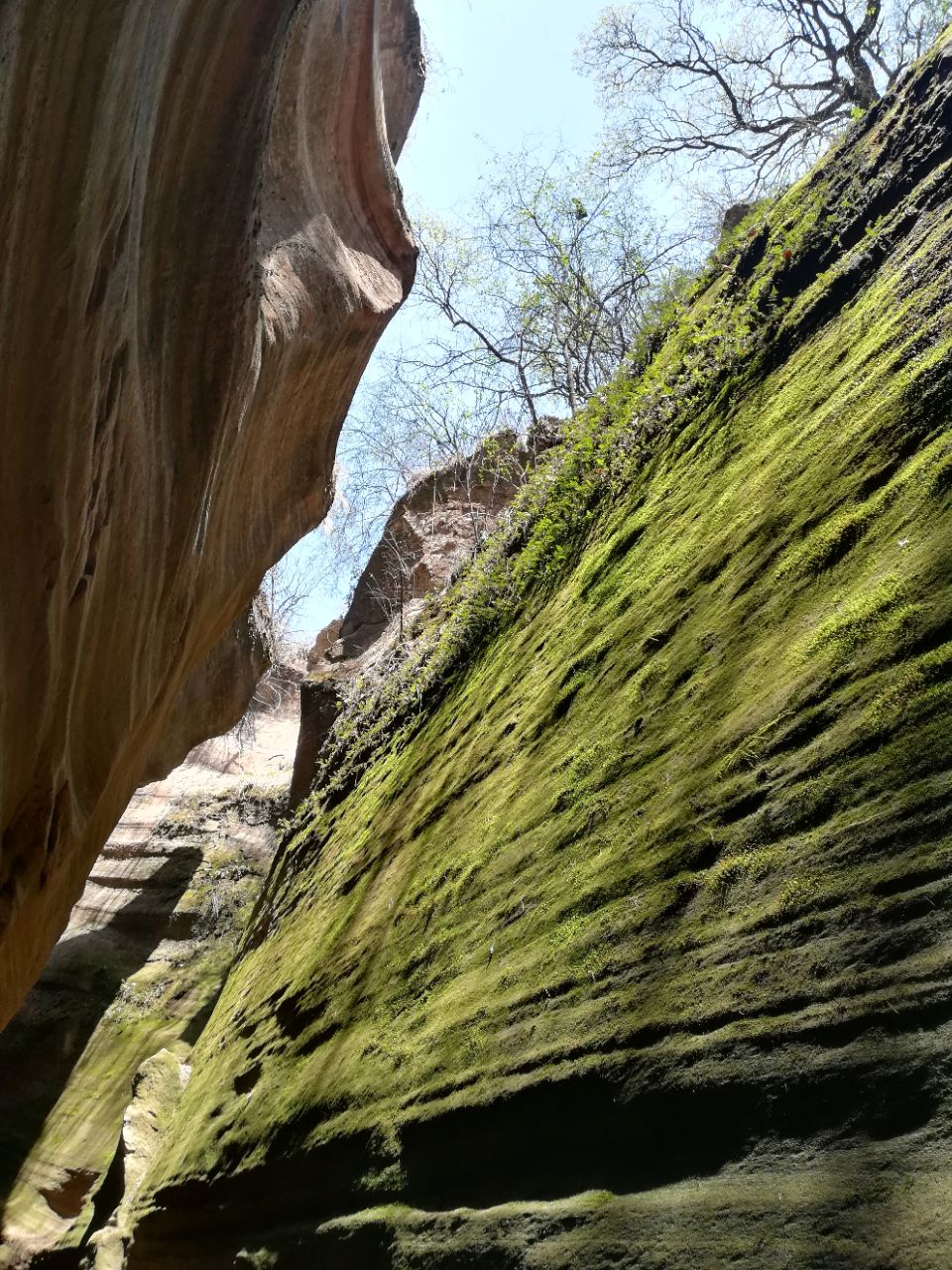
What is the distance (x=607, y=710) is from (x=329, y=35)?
4.29 meters

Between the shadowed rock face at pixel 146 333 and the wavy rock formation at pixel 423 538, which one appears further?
the wavy rock formation at pixel 423 538

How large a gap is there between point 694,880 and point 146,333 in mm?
2846

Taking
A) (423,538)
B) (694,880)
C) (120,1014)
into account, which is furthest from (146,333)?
(423,538)

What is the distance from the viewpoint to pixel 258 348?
14.3 ft

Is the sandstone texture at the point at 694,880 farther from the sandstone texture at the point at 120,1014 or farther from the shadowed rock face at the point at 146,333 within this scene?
the sandstone texture at the point at 120,1014

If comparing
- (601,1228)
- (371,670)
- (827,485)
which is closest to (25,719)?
(601,1228)

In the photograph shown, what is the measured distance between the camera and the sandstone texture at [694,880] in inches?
64.9

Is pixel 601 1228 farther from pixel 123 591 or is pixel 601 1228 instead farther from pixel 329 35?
pixel 329 35

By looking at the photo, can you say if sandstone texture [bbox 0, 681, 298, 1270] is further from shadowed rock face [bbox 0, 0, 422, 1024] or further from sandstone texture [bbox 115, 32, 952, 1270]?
sandstone texture [bbox 115, 32, 952, 1270]

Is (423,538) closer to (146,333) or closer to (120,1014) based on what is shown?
(120,1014)

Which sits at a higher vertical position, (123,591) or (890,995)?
(123,591)

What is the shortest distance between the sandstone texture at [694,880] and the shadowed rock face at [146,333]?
66.1 inches

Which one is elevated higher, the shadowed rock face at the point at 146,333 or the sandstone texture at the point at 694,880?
the shadowed rock face at the point at 146,333

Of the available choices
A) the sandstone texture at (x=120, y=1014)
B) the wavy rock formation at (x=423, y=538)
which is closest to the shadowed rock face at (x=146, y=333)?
the sandstone texture at (x=120, y=1014)
